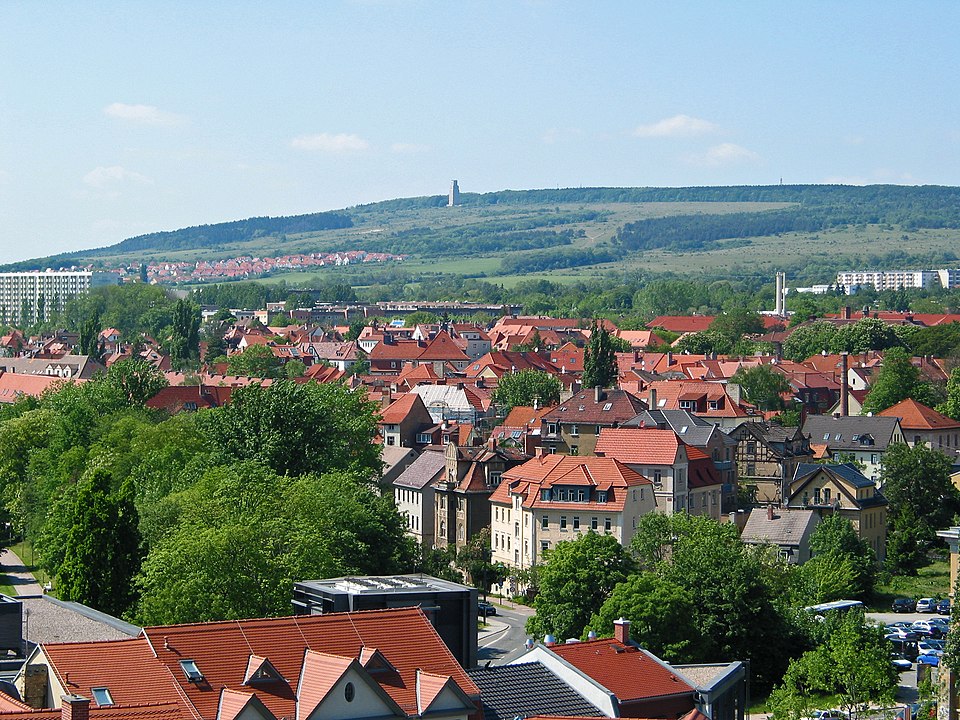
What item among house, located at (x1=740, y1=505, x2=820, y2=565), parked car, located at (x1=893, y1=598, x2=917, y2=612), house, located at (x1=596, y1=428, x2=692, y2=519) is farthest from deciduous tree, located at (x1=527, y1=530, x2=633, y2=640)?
house, located at (x1=596, y1=428, x2=692, y2=519)

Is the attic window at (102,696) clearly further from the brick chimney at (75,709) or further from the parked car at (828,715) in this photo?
the parked car at (828,715)

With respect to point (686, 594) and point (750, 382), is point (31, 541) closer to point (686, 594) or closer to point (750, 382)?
point (686, 594)

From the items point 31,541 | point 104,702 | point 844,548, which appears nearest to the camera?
point 104,702

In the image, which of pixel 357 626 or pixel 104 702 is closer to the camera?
pixel 104 702

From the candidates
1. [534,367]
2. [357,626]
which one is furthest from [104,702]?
[534,367]

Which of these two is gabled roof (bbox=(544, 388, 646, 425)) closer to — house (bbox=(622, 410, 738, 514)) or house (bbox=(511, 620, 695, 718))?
house (bbox=(622, 410, 738, 514))

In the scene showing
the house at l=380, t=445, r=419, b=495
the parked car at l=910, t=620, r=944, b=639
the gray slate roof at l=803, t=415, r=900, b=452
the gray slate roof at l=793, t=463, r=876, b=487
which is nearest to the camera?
the parked car at l=910, t=620, r=944, b=639
